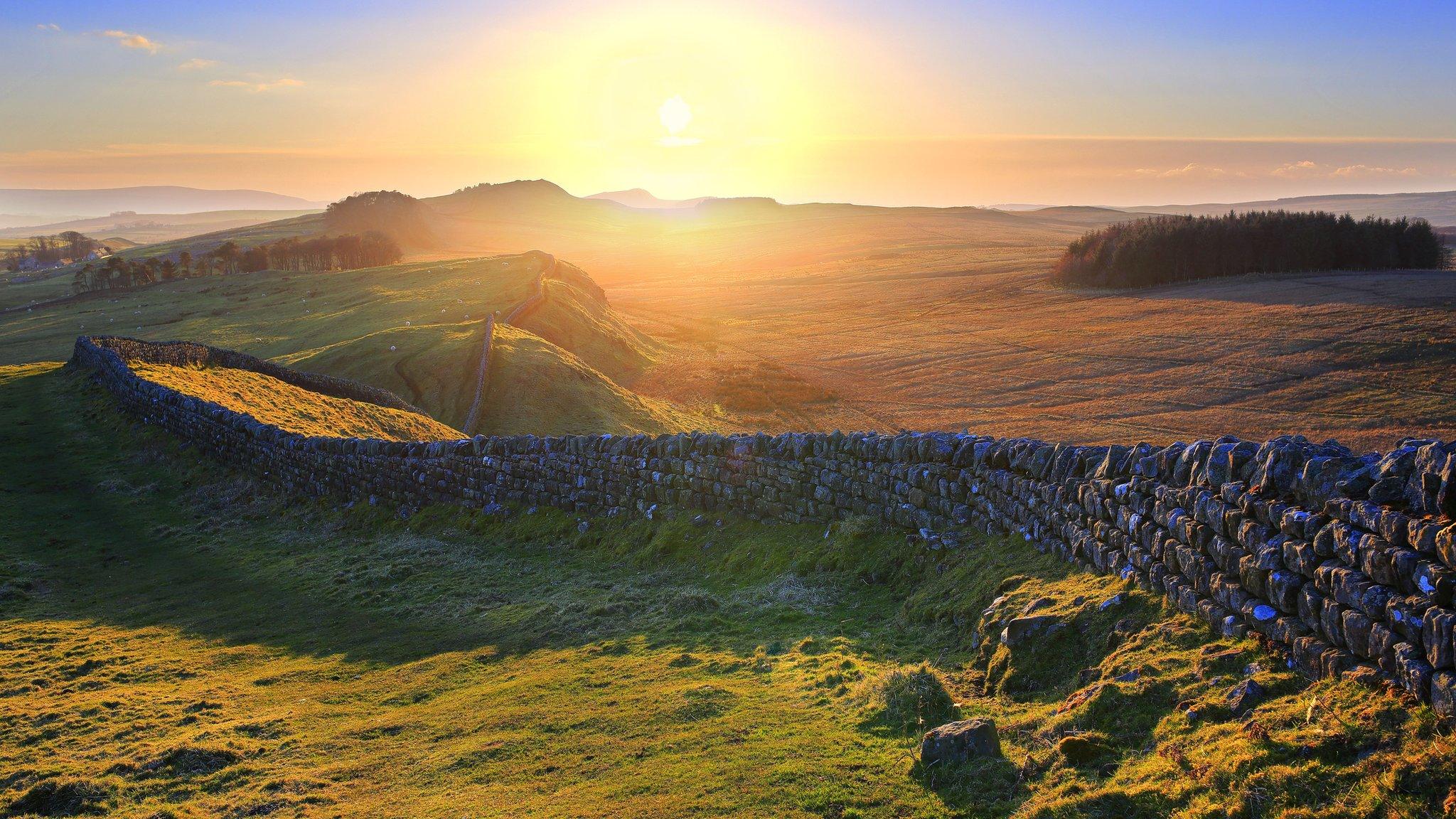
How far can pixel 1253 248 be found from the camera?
224ft

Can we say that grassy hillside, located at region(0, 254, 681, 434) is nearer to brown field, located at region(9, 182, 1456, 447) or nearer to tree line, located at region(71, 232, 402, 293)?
brown field, located at region(9, 182, 1456, 447)

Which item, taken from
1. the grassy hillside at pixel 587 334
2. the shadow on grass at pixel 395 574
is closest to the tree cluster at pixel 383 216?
the grassy hillside at pixel 587 334

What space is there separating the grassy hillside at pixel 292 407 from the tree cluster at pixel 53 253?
138176mm

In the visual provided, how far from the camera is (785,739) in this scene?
7.43 meters

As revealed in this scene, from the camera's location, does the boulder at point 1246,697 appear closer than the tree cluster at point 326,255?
Yes

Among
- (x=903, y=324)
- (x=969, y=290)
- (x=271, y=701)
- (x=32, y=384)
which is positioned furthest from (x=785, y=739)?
(x=969, y=290)

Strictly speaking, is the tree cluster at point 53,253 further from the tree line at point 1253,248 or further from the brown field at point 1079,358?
the tree line at point 1253,248

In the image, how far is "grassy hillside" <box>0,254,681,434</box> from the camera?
37500mm

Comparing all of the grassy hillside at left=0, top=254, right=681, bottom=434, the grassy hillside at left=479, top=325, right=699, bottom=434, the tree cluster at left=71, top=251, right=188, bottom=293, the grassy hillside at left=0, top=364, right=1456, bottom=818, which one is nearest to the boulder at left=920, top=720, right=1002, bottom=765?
the grassy hillside at left=0, top=364, right=1456, bottom=818

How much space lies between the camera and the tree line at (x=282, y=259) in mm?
97000

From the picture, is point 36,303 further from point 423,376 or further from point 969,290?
point 969,290

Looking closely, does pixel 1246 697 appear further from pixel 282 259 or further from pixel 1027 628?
pixel 282 259

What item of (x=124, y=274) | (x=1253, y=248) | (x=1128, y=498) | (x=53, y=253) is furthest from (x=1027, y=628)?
(x=53, y=253)

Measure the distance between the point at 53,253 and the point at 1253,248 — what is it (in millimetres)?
188946
